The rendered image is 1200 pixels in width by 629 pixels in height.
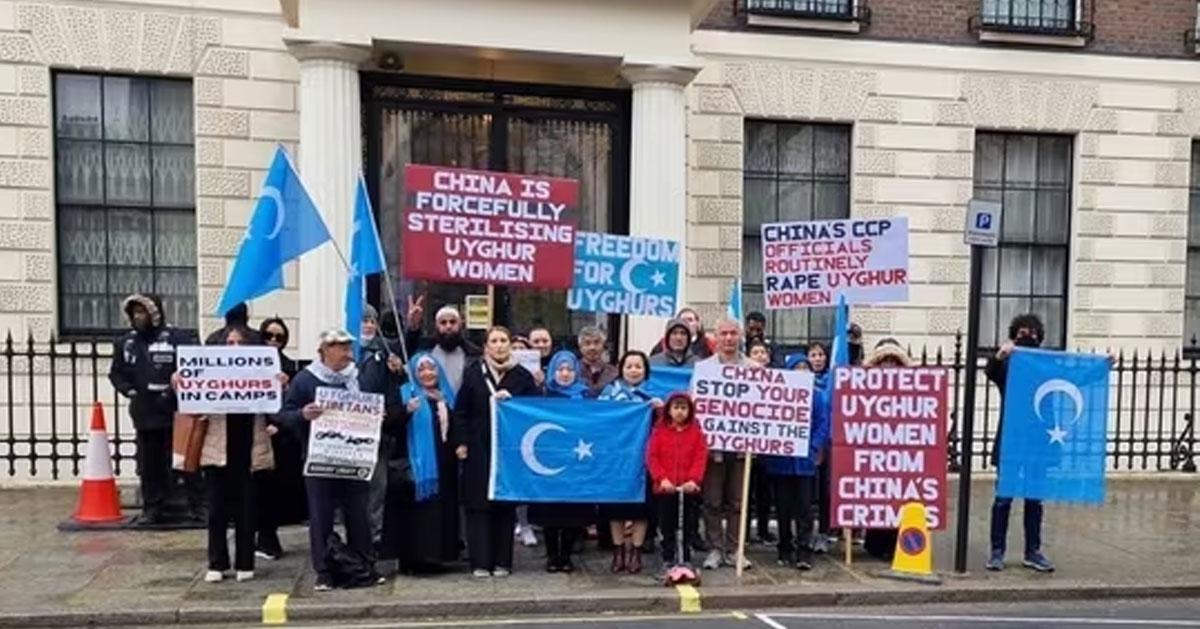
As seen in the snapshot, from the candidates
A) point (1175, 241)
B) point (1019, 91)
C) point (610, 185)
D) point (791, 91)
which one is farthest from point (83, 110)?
point (1175, 241)

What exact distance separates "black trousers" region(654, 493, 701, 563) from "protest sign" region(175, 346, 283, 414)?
9.37 feet

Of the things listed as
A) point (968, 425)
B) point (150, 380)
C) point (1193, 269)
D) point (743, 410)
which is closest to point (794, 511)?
point (743, 410)

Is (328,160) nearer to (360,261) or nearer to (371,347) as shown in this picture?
(360,261)

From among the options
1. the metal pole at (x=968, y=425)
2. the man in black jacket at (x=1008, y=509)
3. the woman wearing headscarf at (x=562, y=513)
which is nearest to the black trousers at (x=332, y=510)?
the woman wearing headscarf at (x=562, y=513)

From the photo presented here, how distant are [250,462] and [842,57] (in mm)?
9410

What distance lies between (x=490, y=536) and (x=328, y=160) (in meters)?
4.90

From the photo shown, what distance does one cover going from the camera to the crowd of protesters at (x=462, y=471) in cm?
695

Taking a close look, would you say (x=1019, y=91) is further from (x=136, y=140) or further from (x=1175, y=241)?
(x=136, y=140)

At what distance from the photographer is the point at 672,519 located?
23.9ft

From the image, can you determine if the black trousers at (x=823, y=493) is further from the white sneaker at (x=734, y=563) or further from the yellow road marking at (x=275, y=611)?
the yellow road marking at (x=275, y=611)

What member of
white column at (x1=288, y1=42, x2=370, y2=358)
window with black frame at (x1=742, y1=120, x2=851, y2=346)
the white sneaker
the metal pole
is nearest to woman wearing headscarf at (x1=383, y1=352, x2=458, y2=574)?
the white sneaker

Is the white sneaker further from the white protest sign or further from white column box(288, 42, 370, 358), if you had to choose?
white column box(288, 42, 370, 358)

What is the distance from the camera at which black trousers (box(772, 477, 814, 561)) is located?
25.0 ft

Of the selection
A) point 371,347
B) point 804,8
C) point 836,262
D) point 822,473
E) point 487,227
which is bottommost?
point 822,473
